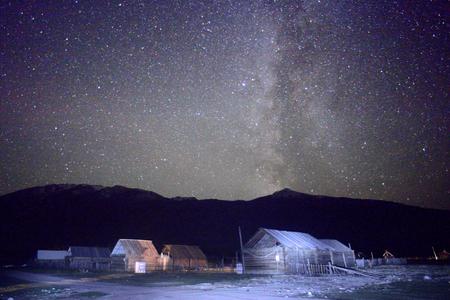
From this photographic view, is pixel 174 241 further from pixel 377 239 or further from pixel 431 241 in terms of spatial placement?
pixel 431 241

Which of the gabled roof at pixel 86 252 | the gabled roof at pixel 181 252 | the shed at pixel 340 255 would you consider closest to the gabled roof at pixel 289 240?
the shed at pixel 340 255

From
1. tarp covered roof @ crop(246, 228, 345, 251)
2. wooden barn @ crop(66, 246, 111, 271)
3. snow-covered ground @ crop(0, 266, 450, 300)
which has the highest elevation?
tarp covered roof @ crop(246, 228, 345, 251)

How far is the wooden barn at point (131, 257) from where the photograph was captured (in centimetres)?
6359

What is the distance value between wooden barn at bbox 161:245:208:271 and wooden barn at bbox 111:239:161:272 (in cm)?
286

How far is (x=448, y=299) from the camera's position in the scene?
60.0 ft

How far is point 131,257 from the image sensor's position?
64.3 m

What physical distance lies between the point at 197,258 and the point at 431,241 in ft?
435

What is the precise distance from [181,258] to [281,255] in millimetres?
31236

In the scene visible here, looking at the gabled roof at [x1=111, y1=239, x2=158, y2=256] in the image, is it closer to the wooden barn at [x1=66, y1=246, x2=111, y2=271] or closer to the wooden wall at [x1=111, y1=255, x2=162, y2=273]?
the wooden wall at [x1=111, y1=255, x2=162, y2=273]

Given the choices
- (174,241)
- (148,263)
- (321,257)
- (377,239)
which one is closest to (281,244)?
(321,257)

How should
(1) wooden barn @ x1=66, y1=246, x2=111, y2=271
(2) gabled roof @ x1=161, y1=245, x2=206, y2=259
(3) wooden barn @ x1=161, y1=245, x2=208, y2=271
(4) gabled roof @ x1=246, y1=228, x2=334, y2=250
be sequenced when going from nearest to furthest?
(4) gabled roof @ x1=246, y1=228, x2=334, y2=250 → (3) wooden barn @ x1=161, y1=245, x2=208, y2=271 → (2) gabled roof @ x1=161, y1=245, x2=206, y2=259 → (1) wooden barn @ x1=66, y1=246, x2=111, y2=271

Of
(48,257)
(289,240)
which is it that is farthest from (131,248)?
(48,257)

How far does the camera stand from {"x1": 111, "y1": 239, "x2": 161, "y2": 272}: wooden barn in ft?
209

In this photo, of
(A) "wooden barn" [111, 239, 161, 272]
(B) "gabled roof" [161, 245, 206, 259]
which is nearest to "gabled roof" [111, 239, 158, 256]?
(A) "wooden barn" [111, 239, 161, 272]
